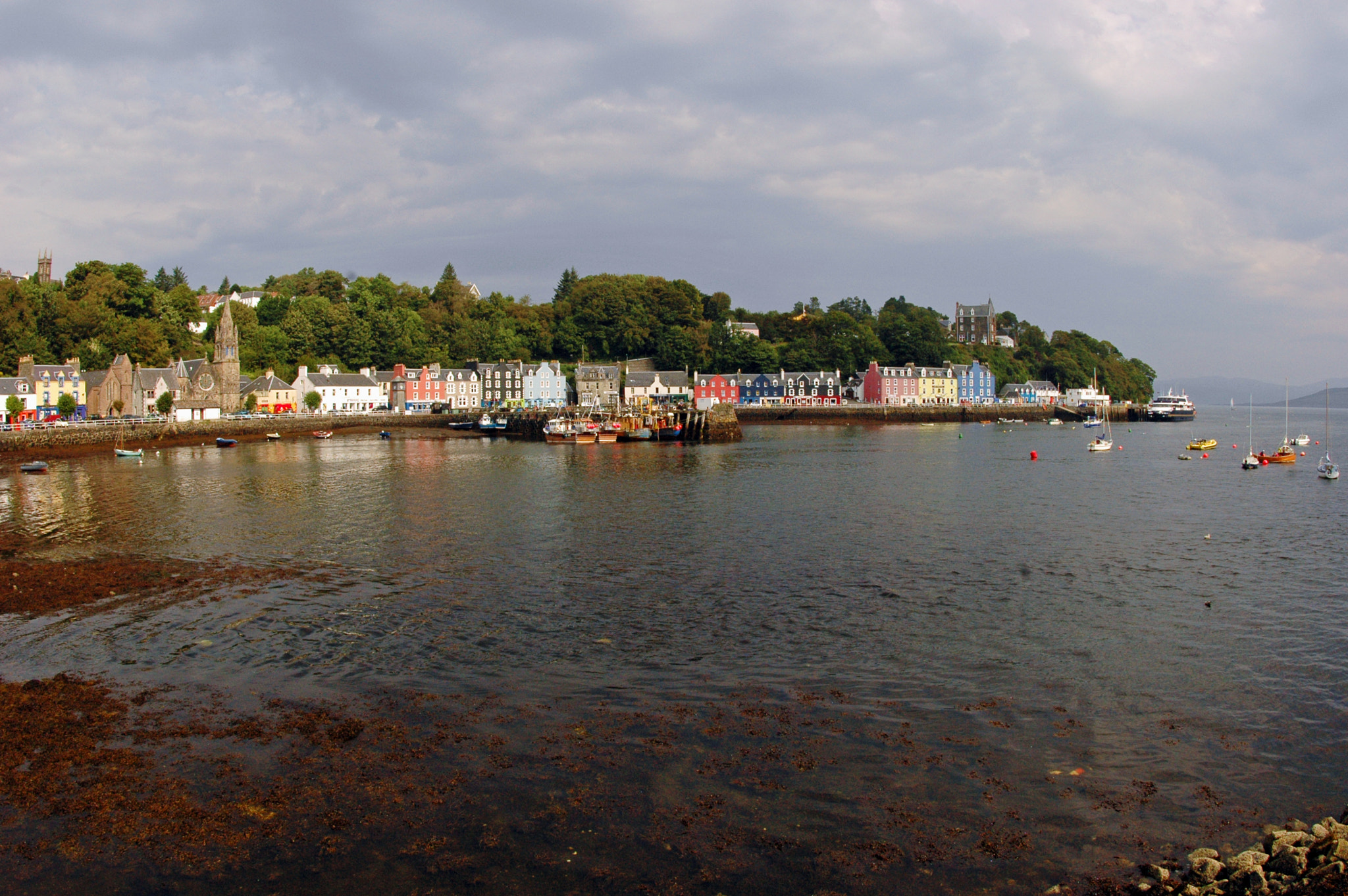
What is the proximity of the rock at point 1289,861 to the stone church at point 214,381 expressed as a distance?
94095 millimetres

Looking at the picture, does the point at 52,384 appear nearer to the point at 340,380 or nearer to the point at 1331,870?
the point at 340,380

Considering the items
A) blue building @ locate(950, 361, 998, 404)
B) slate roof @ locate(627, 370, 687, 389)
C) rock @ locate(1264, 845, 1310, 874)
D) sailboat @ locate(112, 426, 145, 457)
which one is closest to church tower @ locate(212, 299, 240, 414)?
sailboat @ locate(112, 426, 145, 457)

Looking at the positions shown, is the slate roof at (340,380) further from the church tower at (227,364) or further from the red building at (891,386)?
the red building at (891,386)

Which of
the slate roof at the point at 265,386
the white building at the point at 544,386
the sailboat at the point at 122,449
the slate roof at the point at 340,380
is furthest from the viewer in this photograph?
the white building at the point at 544,386

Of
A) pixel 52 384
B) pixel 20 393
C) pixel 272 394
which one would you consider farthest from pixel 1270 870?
pixel 272 394

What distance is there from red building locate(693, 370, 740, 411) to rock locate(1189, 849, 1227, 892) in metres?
118

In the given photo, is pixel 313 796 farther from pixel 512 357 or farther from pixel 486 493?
pixel 512 357

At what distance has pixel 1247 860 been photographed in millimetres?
6906

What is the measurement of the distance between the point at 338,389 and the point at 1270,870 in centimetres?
11132

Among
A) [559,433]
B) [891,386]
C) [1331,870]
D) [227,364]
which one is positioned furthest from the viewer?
[891,386]

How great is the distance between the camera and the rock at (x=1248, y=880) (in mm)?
6543

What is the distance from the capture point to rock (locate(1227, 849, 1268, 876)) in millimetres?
6819

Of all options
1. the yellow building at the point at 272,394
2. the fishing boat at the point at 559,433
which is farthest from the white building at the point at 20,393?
the fishing boat at the point at 559,433

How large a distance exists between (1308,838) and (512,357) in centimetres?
12986
